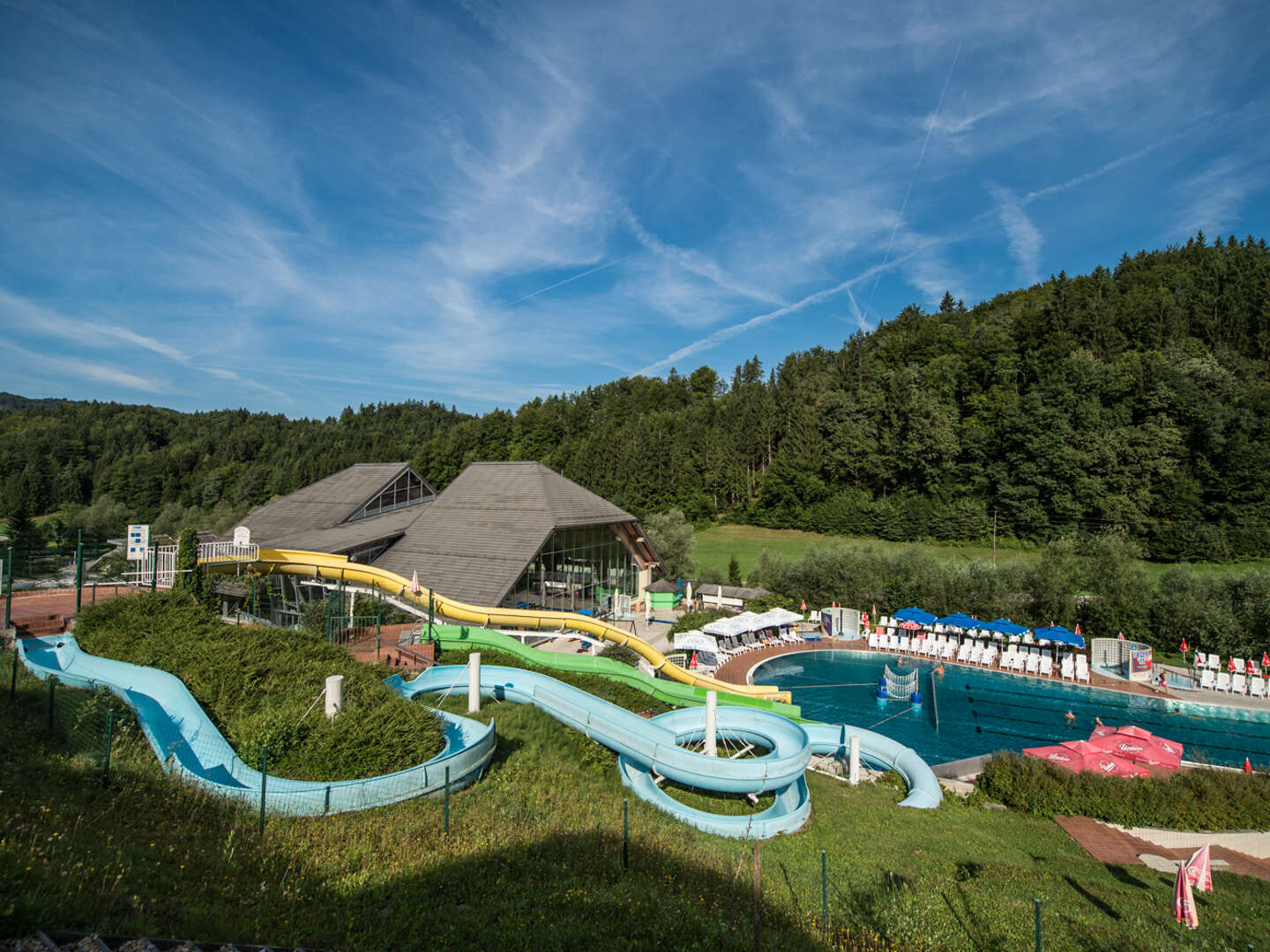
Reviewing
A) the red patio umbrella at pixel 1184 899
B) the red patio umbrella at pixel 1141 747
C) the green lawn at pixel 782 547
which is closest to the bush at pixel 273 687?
the red patio umbrella at pixel 1184 899

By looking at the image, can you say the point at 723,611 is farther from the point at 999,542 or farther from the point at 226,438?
the point at 226,438

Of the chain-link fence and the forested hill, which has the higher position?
the forested hill

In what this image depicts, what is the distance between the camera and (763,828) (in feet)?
28.9

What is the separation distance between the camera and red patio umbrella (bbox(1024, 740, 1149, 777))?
480 inches

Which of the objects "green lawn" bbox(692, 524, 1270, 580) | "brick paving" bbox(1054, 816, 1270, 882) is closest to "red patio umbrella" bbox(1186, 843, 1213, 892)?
"brick paving" bbox(1054, 816, 1270, 882)

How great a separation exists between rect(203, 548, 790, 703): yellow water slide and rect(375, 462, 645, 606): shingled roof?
0.62 metres

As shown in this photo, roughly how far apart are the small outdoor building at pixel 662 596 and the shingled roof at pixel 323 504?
11.6 meters

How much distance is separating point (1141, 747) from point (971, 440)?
136ft

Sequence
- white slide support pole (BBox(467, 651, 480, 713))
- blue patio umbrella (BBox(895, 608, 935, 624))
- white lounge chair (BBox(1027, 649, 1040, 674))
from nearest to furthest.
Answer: white slide support pole (BBox(467, 651, 480, 713))
white lounge chair (BBox(1027, 649, 1040, 674))
blue patio umbrella (BBox(895, 608, 935, 624))

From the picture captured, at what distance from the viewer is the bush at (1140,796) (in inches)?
414

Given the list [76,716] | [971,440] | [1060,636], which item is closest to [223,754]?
[76,716]

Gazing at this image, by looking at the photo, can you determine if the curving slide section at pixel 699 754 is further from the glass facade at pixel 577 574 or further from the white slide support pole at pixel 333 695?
the glass facade at pixel 577 574

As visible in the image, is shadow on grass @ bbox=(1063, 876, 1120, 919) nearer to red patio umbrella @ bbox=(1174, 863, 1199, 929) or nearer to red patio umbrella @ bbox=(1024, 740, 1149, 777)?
red patio umbrella @ bbox=(1174, 863, 1199, 929)

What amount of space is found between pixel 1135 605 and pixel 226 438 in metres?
108
